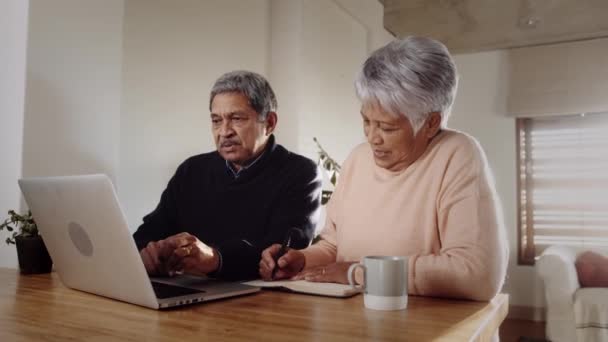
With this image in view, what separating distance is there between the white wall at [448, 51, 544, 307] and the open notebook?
158 inches

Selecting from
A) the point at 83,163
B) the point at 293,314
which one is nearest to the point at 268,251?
the point at 293,314

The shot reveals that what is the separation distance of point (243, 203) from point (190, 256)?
1.67 ft

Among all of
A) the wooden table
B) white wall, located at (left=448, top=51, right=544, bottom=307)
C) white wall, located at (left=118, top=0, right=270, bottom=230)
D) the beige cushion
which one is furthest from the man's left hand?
white wall, located at (left=448, top=51, right=544, bottom=307)

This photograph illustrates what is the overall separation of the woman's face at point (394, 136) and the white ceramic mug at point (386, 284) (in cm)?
39

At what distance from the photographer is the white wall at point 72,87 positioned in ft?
5.10

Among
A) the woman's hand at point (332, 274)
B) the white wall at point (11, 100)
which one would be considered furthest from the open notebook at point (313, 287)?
the white wall at point (11, 100)

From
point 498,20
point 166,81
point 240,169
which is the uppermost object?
point 498,20

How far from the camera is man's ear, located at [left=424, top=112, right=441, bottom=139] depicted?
3.78 feet

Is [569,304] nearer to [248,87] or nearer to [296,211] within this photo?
[296,211]

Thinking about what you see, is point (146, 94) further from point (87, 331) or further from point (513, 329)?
point (513, 329)

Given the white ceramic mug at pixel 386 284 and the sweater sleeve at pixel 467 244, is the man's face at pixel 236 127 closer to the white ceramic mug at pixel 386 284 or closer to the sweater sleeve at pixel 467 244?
the sweater sleeve at pixel 467 244

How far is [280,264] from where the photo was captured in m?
1.15

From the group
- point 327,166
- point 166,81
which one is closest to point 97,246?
point 166,81

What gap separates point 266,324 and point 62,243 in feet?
1.64
